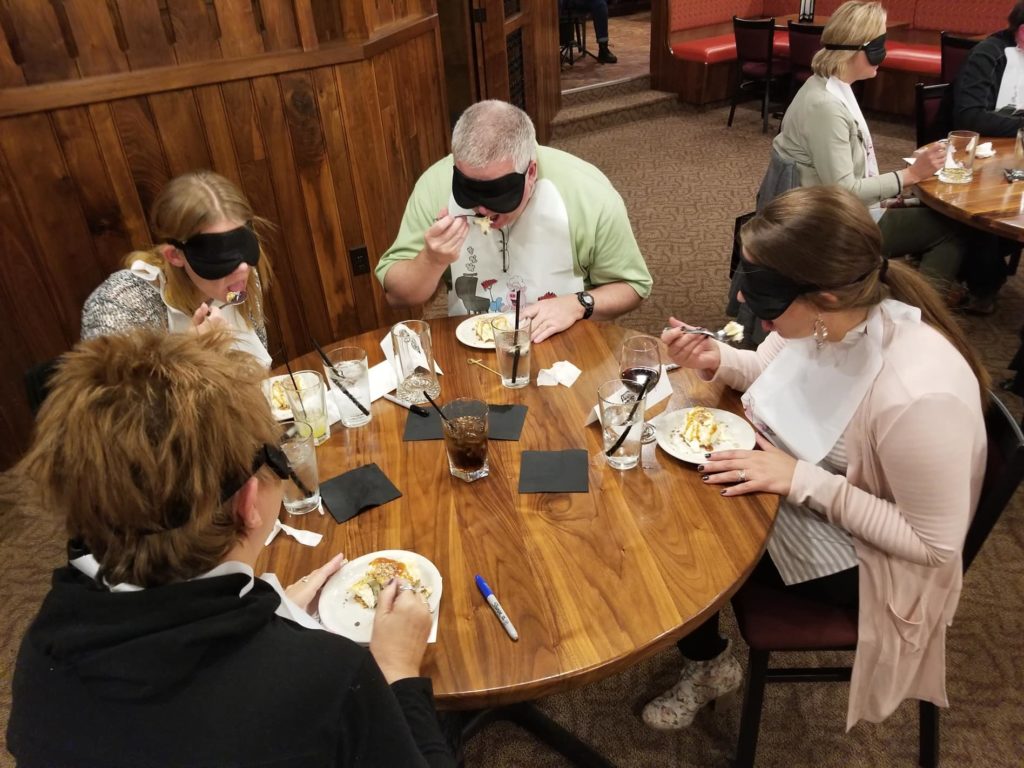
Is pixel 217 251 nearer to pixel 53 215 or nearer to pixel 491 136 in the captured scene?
pixel 491 136

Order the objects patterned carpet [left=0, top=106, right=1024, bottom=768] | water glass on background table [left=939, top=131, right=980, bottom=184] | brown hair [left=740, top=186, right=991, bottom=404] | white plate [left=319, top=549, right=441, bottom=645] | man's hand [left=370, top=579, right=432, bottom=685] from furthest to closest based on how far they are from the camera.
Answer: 1. water glass on background table [left=939, top=131, right=980, bottom=184]
2. patterned carpet [left=0, top=106, right=1024, bottom=768]
3. brown hair [left=740, top=186, right=991, bottom=404]
4. white plate [left=319, top=549, right=441, bottom=645]
5. man's hand [left=370, top=579, right=432, bottom=685]

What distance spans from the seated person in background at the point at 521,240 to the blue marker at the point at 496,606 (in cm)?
102

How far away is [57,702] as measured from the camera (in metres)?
0.89

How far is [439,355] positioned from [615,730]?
114cm

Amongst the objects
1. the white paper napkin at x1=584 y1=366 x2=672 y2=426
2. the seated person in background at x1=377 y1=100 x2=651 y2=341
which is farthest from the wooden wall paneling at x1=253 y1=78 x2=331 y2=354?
the white paper napkin at x1=584 y1=366 x2=672 y2=426

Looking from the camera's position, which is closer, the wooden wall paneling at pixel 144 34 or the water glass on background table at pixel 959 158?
the wooden wall paneling at pixel 144 34

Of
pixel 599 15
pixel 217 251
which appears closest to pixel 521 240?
pixel 217 251

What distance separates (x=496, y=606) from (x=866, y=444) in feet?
2.72

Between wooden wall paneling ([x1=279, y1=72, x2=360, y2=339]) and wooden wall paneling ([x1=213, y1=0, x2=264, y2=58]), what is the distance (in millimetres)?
177

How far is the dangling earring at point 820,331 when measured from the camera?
1.58 meters

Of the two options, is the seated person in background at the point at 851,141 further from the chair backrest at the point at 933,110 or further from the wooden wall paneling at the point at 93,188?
the wooden wall paneling at the point at 93,188

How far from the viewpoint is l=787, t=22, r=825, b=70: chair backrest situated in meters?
6.05

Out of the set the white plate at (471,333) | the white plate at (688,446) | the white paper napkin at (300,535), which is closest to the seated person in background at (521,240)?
the white plate at (471,333)

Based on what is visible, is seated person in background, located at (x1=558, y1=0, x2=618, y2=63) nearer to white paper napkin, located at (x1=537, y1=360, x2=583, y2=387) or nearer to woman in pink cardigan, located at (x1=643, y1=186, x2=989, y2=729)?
white paper napkin, located at (x1=537, y1=360, x2=583, y2=387)
